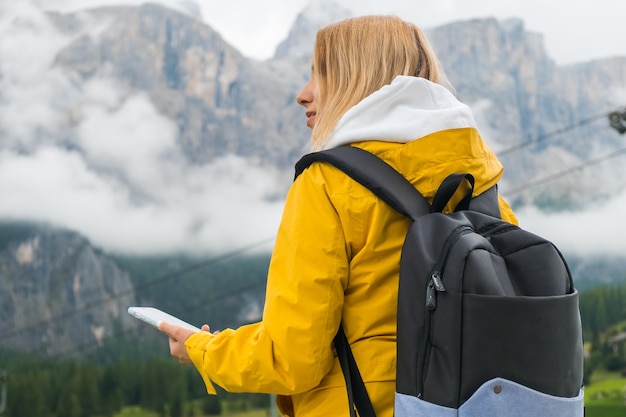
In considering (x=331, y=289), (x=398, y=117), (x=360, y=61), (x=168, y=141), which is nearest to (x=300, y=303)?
(x=331, y=289)

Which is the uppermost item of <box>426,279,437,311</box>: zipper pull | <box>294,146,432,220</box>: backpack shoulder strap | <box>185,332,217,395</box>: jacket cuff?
<box>294,146,432,220</box>: backpack shoulder strap

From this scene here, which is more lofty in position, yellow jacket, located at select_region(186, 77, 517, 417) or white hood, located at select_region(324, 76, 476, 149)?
white hood, located at select_region(324, 76, 476, 149)

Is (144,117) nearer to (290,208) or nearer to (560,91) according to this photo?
(560,91)

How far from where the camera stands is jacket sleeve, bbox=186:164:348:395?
142 centimetres

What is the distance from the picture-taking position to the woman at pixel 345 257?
4.68ft

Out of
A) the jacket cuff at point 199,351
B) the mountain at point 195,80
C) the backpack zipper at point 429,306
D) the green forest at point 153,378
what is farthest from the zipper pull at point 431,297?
the mountain at point 195,80

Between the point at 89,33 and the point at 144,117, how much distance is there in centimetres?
1337

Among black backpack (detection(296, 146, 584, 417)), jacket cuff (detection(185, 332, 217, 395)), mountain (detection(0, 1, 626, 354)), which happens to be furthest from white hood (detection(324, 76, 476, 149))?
mountain (detection(0, 1, 626, 354))

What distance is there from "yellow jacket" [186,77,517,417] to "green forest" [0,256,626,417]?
37.3m

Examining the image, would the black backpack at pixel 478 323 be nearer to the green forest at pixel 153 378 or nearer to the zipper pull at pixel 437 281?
the zipper pull at pixel 437 281

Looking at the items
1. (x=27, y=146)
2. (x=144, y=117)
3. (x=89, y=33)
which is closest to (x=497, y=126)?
(x=144, y=117)

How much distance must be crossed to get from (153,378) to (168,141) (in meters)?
52.2

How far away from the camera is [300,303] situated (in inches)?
55.7

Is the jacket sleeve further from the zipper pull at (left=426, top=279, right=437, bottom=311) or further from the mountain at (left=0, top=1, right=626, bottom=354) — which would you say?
the mountain at (left=0, top=1, right=626, bottom=354)
